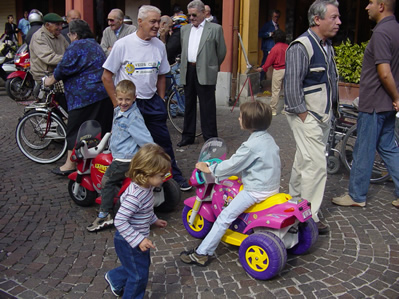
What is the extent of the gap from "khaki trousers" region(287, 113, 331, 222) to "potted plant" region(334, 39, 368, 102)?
5.03 metres

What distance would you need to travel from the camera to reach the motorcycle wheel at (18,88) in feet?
36.7

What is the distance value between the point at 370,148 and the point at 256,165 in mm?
1783

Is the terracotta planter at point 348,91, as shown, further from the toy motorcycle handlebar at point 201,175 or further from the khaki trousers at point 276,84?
the toy motorcycle handlebar at point 201,175

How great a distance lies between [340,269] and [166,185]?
6.04 feet

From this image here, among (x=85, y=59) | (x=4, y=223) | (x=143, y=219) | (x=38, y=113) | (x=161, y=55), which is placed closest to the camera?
(x=143, y=219)

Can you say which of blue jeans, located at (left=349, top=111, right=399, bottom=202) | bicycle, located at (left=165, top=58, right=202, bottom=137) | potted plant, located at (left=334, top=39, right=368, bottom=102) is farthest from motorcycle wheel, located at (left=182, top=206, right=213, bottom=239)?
potted plant, located at (left=334, top=39, right=368, bottom=102)

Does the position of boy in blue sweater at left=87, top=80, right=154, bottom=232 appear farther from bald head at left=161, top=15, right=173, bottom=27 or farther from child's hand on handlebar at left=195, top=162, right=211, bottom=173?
bald head at left=161, top=15, right=173, bottom=27

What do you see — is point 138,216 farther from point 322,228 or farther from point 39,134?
point 39,134

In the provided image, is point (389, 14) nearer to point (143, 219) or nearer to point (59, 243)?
point (143, 219)

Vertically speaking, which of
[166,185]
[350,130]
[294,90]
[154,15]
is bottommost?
[166,185]

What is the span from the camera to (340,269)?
378 cm

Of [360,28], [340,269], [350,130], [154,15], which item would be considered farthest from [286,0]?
[340,269]

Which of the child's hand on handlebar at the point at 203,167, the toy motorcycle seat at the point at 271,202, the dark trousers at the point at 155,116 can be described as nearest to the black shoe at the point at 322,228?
the toy motorcycle seat at the point at 271,202

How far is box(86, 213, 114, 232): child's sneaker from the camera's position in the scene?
434cm
